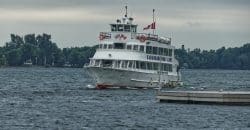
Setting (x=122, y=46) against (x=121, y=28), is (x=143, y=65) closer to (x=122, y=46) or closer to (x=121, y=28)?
(x=122, y=46)

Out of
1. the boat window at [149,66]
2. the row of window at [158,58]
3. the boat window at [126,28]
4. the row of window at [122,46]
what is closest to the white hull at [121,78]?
the boat window at [149,66]

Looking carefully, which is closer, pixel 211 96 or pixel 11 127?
pixel 11 127

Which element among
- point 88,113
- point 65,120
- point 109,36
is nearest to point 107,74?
point 109,36

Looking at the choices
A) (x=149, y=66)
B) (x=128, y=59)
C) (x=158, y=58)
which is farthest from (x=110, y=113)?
(x=158, y=58)

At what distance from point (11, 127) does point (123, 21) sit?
59943 mm

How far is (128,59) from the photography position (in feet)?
424

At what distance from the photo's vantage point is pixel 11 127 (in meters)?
77.6

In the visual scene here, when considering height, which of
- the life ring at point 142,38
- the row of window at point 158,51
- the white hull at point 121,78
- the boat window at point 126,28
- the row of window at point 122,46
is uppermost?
the boat window at point 126,28

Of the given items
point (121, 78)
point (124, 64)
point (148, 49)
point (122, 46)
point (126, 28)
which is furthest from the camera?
point (126, 28)

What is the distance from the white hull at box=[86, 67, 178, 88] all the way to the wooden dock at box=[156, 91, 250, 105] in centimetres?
2480

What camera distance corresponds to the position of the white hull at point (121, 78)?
5039 inches

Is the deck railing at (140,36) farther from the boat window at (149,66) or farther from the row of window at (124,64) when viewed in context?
the row of window at (124,64)

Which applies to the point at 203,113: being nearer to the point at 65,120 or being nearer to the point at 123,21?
the point at 65,120

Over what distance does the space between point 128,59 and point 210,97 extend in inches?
1213
